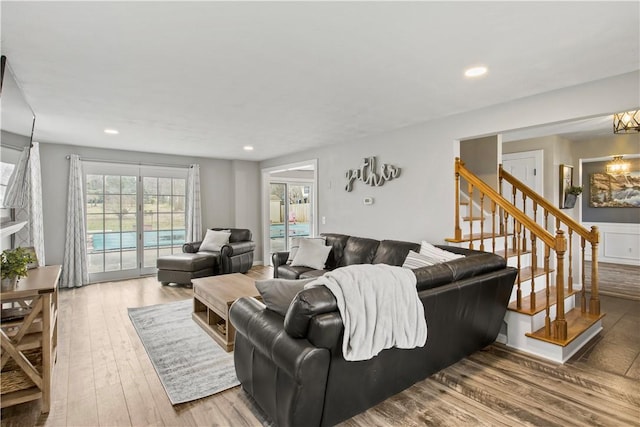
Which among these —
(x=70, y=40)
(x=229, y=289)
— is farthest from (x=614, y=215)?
(x=70, y=40)

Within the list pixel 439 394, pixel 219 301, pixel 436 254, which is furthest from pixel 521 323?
pixel 219 301

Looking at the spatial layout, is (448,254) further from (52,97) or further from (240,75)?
(52,97)

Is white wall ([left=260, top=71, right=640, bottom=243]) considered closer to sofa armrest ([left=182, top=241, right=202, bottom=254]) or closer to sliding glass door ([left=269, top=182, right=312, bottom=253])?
sliding glass door ([left=269, top=182, right=312, bottom=253])

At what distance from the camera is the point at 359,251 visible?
439 centimetres

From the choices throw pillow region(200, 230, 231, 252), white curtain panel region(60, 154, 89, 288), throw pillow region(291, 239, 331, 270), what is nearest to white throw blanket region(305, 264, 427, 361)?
throw pillow region(291, 239, 331, 270)

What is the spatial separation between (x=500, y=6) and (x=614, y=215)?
7.63 metres

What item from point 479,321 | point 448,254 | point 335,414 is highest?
point 448,254

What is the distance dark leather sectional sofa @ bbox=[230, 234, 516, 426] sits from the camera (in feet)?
5.59

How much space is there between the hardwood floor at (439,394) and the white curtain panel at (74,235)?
259cm

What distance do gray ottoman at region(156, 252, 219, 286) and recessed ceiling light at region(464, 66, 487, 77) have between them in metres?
4.74

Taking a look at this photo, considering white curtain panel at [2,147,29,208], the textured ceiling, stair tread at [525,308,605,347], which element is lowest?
stair tread at [525,308,605,347]

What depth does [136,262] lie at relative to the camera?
20.2ft

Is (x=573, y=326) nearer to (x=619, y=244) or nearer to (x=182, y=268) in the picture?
(x=182, y=268)

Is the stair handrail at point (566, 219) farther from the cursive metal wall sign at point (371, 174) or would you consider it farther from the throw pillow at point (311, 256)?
the throw pillow at point (311, 256)
